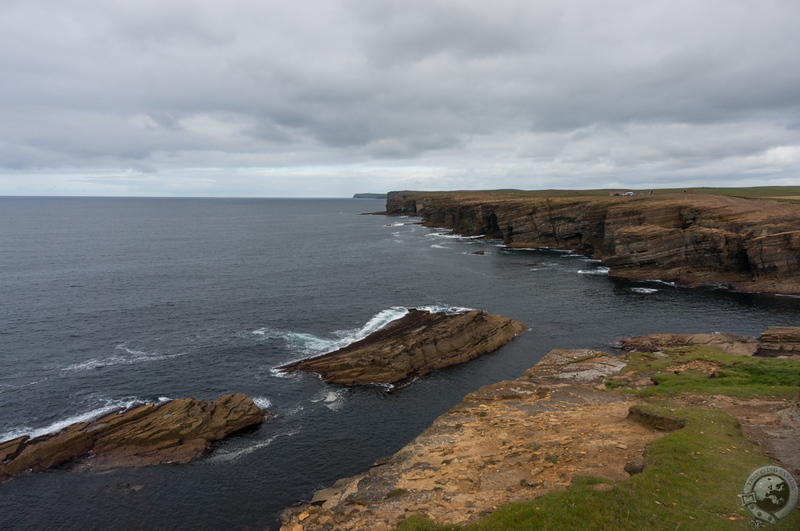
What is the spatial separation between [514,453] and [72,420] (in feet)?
135

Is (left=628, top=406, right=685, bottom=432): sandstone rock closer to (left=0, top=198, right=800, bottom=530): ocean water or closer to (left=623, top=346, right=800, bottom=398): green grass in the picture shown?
(left=623, top=346, right=800, bottom=398): green grass

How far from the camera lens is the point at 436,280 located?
310 ft

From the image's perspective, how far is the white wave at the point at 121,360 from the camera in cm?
5078

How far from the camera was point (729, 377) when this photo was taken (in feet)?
125

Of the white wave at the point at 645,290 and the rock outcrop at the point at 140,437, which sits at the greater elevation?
the white wave at the point at 645,290

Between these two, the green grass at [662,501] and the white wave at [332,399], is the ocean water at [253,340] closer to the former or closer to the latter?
the white wave at [332,399]

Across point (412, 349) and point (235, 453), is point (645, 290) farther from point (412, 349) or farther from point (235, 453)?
point (235, 453)

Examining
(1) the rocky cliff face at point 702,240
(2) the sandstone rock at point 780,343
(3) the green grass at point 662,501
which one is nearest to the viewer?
(3) the green grass at point 662,501

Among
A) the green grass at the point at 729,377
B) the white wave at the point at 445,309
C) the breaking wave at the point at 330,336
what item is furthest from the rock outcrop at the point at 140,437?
the green grass at the point at 729,377

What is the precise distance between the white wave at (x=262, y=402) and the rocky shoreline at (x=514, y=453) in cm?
1539

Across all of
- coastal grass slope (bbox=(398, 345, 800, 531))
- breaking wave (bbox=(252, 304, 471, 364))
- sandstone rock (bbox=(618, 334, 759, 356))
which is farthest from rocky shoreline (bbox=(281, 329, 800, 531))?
breaking wave (bbox=(252, 304, 471, 364))

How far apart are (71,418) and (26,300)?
48.8 m

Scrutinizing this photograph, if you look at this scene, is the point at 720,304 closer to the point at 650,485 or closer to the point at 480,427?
the point at 480,427

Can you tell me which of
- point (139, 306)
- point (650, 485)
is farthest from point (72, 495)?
point (139, 306)
